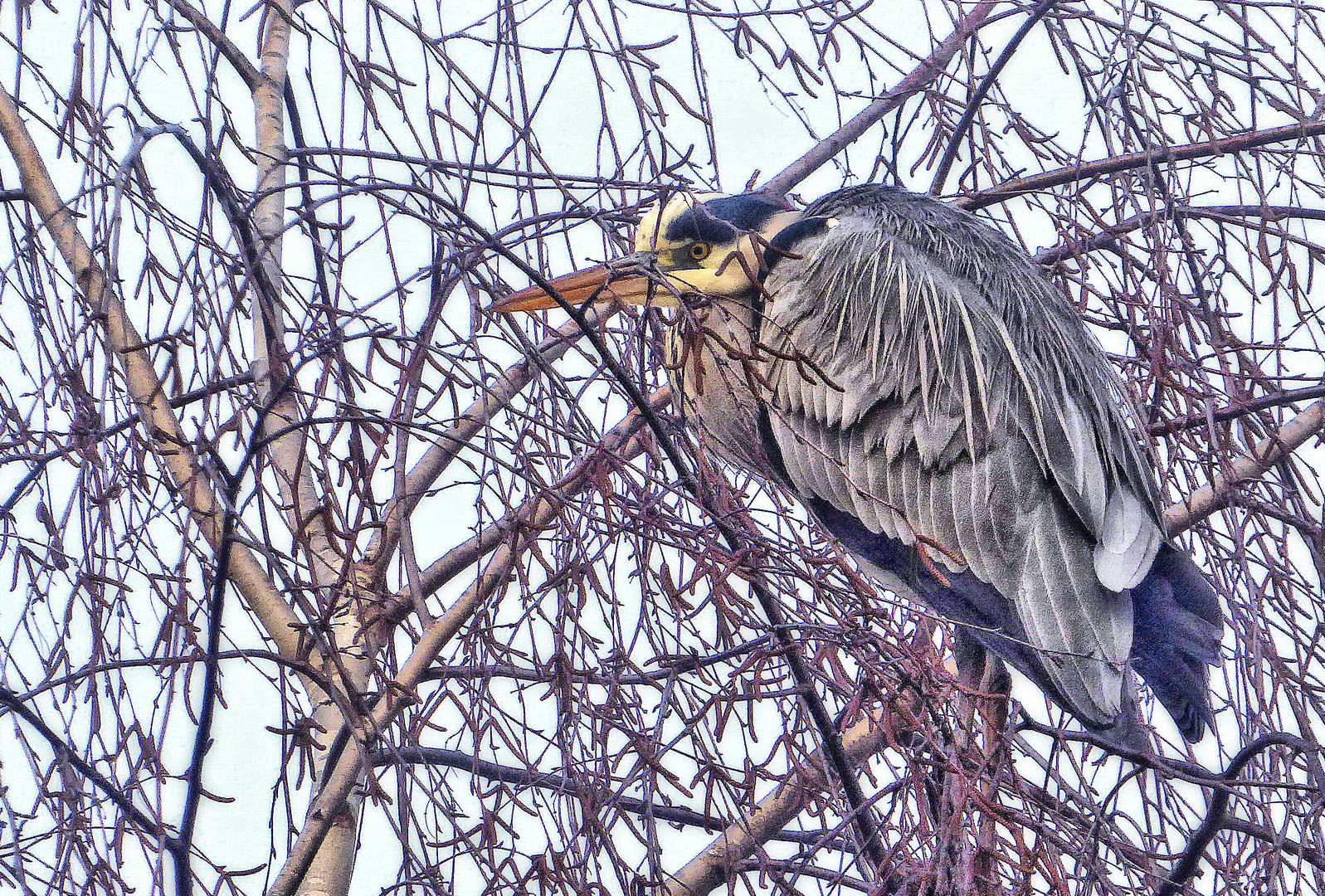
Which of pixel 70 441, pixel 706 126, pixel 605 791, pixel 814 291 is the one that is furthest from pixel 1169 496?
pixel 70 441

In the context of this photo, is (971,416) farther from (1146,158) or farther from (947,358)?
(1146,158)

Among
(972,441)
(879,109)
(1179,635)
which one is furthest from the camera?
(879,109)

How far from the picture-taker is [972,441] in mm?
2146

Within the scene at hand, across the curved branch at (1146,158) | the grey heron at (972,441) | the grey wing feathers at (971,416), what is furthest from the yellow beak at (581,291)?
the curved branch at (1146,158)

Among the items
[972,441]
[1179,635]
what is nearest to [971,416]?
[972,441]

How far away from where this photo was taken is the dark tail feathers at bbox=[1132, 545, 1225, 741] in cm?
196


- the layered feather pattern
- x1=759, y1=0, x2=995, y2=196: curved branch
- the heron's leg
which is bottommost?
the heron's leg

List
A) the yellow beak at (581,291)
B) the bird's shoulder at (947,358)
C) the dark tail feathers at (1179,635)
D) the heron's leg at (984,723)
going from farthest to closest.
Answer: the bird's shoulder at (947,358) → the dark tail feathers at (1179,635) → the yellow beak at (581,291) → the heron's leg at (984,723)

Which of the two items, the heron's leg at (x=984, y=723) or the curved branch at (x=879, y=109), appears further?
the curved branch at (x=879, y=109)

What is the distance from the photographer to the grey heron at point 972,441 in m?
2.00

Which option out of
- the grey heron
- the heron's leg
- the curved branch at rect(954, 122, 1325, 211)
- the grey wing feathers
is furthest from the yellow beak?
the heron's leg

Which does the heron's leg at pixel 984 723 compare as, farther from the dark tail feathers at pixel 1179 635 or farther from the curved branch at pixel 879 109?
the curved branch at pixel 879 109

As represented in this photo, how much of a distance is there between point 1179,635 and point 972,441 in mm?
415

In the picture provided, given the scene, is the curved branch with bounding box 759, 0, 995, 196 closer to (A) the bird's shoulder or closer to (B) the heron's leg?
(A) the bird's shoulder
